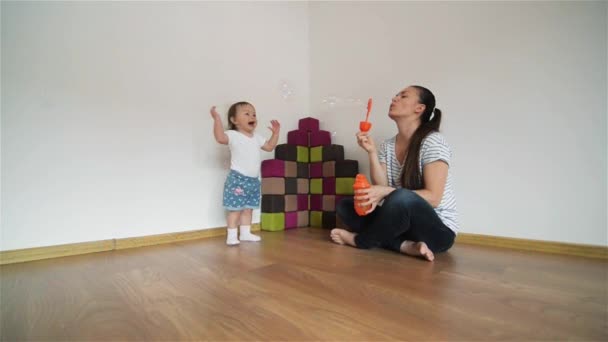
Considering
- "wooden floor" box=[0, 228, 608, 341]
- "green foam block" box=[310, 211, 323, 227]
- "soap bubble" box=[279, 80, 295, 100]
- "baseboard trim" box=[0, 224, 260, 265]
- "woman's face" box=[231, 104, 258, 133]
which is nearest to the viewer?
"wooden floor" box=[0, 228, 608, 341]

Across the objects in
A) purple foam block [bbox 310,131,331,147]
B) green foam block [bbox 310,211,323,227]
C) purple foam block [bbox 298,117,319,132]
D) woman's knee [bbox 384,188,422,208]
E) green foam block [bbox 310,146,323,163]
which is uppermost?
purple foam block [bbox 298,117,319,132]

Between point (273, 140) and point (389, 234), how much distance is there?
0.65 metres

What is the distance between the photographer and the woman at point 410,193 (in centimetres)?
88

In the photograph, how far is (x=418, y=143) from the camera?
3.14 feet

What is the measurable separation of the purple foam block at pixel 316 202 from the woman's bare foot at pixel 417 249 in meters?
0.61

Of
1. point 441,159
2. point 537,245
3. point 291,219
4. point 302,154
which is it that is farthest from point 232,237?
point 537,245

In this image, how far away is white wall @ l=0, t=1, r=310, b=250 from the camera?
865 millimetres

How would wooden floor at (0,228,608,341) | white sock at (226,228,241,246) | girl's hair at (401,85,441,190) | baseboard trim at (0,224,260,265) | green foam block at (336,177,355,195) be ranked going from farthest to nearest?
green foam block at (336,177,355,195)
white sock at (226,228,241,246)
girl's hair at (401,85,441,190)
baseboard trim at (0,224,260,265)
wooden floor at (0,228,608,341)

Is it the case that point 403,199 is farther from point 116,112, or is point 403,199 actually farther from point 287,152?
point 116,112

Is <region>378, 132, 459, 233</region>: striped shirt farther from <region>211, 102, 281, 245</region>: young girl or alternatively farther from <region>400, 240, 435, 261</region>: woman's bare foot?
<region>211, 102, 281, 245</region>: young girl

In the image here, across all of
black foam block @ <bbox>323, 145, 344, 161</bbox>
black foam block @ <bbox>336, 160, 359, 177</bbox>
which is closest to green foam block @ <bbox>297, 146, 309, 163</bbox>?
black foam block @ <bbox>323, 145, 344, 161</bbox>

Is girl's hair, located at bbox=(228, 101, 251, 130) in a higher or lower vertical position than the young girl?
higher

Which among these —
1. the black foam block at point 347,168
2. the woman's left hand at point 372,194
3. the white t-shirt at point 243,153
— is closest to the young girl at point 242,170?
the white t-shirt at point 243,153

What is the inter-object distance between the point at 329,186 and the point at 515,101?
0.86 m
